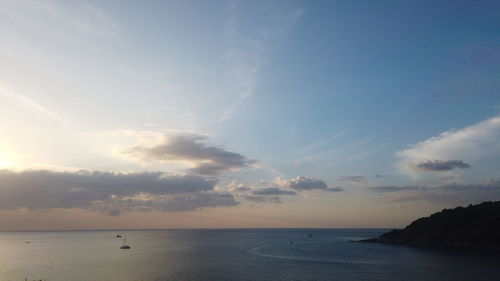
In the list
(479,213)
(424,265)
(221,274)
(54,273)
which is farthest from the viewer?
(479,213)

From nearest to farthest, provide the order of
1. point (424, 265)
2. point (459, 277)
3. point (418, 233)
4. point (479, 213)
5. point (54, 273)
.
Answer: point (459, 277), point (54, 273), point (424, 265), point (479, 213), point (418, 233)

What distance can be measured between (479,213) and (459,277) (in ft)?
341

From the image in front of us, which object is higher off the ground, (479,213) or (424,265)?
(479,213)

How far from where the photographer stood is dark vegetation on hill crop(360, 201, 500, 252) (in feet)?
491

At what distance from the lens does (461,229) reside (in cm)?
16562

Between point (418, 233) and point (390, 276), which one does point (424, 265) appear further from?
point (418, 233)

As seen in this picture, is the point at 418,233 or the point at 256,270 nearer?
the point at 256,270

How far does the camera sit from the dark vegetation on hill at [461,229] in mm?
149750

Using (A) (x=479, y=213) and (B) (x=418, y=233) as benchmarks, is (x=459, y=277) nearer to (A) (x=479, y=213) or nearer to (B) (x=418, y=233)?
(A) (x=479, y=213)

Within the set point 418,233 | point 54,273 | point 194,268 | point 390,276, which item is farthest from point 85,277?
point 418,233

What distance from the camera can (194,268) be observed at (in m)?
101

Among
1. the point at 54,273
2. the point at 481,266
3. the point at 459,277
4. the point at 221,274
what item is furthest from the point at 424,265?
the point at 54,273

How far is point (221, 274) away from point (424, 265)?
6200cm

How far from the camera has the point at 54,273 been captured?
95.4 meters
